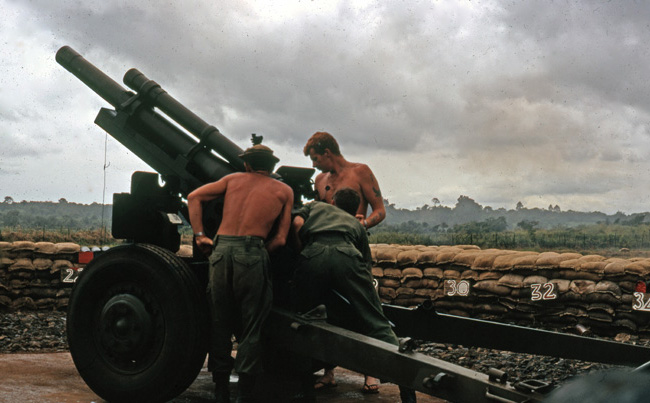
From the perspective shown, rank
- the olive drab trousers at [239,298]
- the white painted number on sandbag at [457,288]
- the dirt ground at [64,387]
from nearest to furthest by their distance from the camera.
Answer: the olive drab trousers at [239,298]
the dirt ground at [64,387]
the white painted number on sandbag at [457,288]

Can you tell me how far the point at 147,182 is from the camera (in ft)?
17.3

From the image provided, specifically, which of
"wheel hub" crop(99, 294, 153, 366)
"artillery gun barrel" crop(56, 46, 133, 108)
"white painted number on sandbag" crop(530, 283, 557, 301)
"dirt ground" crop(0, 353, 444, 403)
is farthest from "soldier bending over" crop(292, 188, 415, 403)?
"white painted number on sandbag" crop(530, 283, 557, 301)

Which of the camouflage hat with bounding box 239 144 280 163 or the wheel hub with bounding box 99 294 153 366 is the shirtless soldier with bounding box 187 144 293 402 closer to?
the camouflage hat with bounding box 239 144 280 163

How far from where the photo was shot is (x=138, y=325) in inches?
176

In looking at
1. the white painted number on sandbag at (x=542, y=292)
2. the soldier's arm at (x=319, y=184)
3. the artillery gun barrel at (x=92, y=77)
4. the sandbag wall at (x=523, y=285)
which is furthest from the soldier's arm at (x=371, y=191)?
the white painted number on sandbag at (x=542, y=292)

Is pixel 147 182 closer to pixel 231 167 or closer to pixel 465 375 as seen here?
pixel 231 167

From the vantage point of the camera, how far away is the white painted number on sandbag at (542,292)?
30.3 feet

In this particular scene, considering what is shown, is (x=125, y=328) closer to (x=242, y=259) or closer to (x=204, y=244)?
(x=204, y=244)

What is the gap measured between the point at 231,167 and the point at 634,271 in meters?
6.02

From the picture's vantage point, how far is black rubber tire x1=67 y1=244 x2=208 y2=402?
14.4ft

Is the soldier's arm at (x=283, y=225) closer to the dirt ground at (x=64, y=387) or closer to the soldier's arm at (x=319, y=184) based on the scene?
the soldier's arm at (x=319, y=184)

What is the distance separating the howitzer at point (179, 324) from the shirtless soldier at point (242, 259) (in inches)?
6.5

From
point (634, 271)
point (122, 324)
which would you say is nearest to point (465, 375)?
point (122, 324)

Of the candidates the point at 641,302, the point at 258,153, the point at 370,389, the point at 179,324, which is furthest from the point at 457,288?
the point at 179,324
